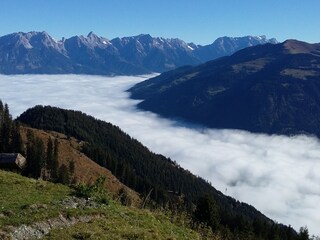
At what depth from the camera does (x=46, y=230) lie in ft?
61.6

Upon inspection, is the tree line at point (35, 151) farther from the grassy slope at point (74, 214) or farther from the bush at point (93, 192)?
the grassy slope at point (74, 214)

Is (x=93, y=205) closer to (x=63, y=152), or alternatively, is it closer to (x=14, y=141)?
(x=14, y=141)

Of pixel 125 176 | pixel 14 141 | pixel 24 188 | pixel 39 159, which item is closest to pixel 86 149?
pixel 125 176

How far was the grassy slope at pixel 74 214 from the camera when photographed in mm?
19016

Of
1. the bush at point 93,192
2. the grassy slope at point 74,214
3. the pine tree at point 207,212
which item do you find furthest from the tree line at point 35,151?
the grassy slope at point 74,214

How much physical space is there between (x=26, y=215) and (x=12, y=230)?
1765 millimetres

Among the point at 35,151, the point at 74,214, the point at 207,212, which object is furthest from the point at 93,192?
the point at 35,151

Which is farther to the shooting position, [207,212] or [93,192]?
[207,212]

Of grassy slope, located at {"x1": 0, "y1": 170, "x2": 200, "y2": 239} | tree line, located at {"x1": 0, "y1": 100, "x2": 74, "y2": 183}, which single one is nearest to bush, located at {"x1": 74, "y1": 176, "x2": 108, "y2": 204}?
grassy slope, located at {"x1": 0, "y1": 170, "x2": 200, "y2": 239}

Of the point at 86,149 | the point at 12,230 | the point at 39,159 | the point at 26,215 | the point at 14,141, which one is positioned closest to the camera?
the point at 12,230

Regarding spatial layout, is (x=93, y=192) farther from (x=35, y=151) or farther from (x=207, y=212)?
(x=35, y=151)

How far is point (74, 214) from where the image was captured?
21.0 metres

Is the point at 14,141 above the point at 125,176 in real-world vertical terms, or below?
above

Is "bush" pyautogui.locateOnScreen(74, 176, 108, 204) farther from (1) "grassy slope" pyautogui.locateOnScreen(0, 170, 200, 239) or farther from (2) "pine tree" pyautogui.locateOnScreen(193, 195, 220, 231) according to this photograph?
(2) "pine tree" pyautogui.locateOnScreen(193, 195, 220, 231)
